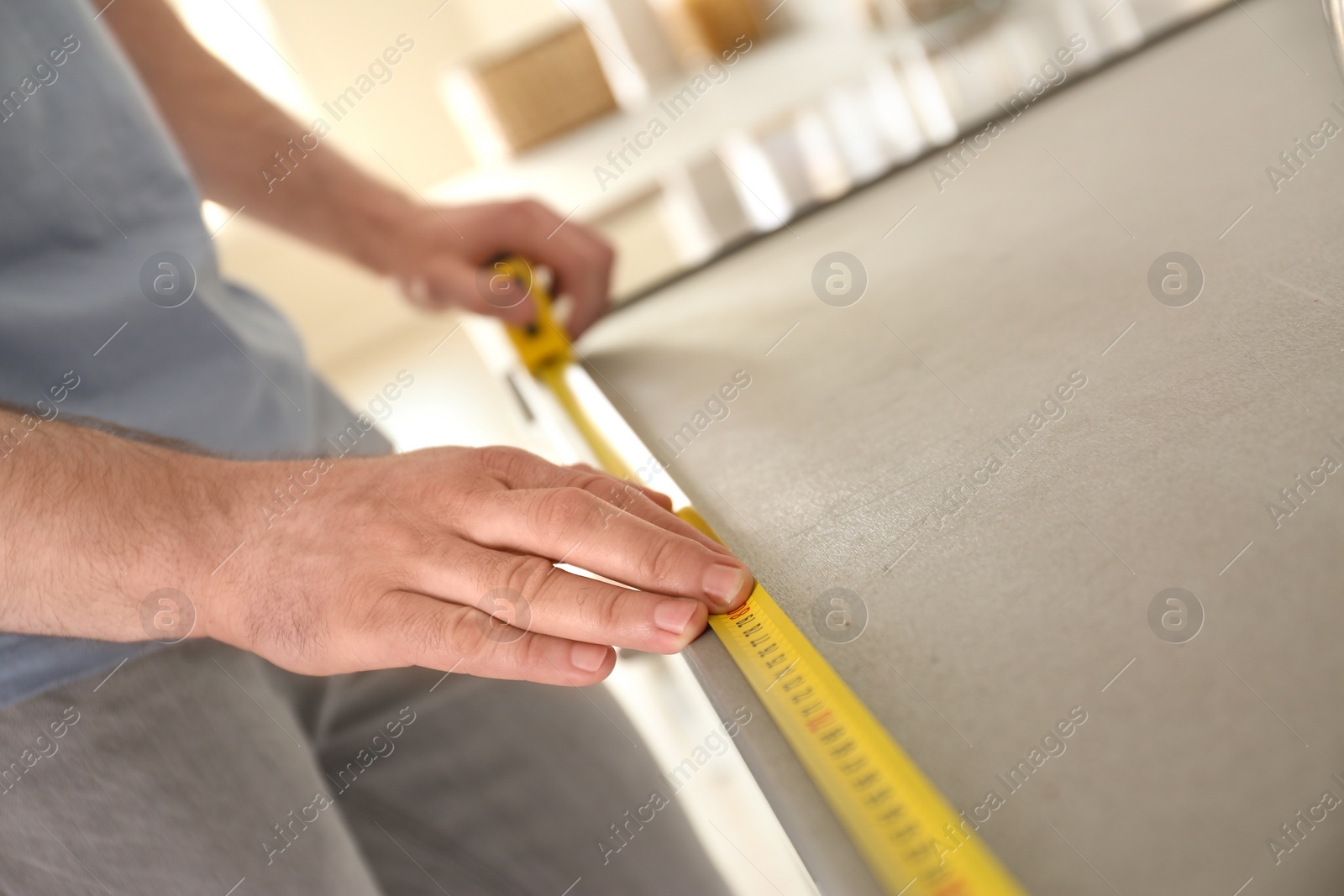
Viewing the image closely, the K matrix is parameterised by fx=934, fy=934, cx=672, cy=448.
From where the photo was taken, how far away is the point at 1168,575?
49 cm

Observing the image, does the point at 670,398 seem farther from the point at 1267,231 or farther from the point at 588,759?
the point at 1267,231

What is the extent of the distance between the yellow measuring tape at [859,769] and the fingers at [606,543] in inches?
1.1

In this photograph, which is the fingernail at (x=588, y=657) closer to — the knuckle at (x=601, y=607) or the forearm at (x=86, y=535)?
the knuckle at (x=601, y=607)

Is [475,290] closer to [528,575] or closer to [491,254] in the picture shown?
[491,254]

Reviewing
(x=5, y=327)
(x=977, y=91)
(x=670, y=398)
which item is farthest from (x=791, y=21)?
(x=5, y=327)

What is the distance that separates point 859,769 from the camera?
433 mm

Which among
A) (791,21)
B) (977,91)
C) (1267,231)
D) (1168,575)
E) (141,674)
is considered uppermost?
(791,21)

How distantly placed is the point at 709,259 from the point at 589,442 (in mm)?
444

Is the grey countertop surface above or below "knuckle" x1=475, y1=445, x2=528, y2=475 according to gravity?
below

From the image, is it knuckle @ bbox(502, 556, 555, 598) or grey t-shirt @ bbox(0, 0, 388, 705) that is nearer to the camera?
knuckle @ bbox(502, 556, 555, 598)

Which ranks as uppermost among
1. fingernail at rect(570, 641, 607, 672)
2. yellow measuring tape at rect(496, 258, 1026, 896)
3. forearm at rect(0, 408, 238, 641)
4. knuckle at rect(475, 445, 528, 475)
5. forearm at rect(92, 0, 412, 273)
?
forearm at rect(92, 0, 412, 273)

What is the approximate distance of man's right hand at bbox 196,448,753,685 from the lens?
0.57 meters

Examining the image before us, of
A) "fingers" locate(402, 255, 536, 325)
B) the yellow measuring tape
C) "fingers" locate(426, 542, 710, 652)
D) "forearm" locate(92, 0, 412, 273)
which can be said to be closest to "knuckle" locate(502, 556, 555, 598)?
"fingers" locate(426, 542, 710, 652)

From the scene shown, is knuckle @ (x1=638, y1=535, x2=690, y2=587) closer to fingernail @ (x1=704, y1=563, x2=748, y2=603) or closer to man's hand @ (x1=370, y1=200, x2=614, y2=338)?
fingernail @ (x1=704, y1=563, x2=748, y2=603)
